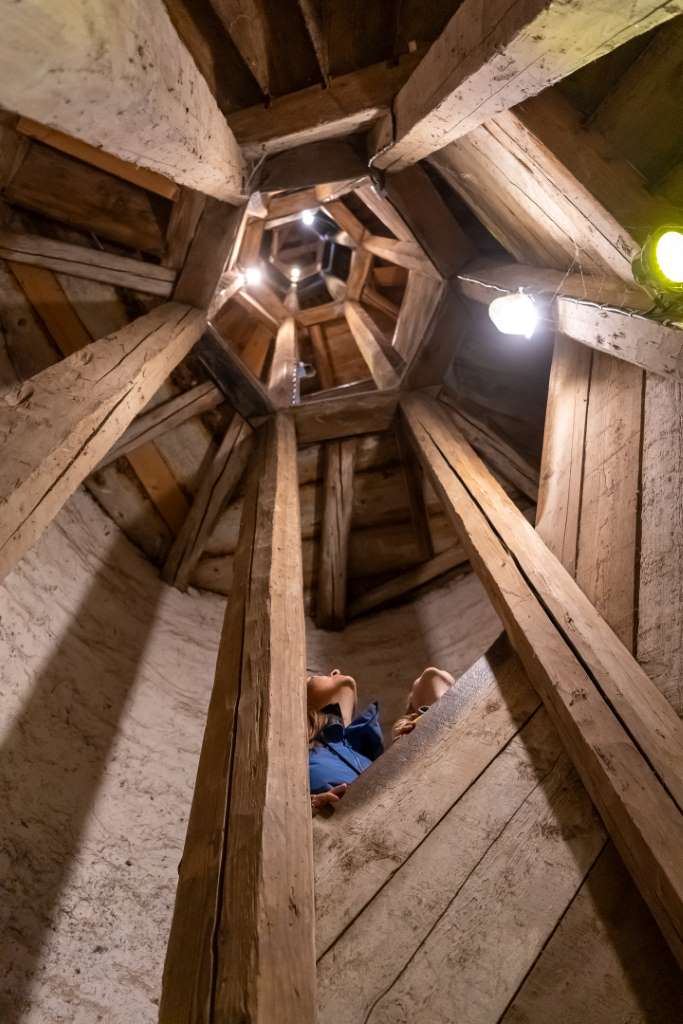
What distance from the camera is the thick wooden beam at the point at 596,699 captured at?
1.26m

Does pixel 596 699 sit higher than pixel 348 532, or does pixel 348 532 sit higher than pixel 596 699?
pixel 348 532

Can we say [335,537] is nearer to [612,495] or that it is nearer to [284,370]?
[284,370]

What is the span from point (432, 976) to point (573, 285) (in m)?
2.32

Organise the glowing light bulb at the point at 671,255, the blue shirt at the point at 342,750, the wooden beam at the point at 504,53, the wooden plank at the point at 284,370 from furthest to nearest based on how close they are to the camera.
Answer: the wooden plank at the point at 284,370 < the blue shirt at the point at 342,750 < the glowing light bulb at the point at 671,255 < the wooden beam at the point at 504,53

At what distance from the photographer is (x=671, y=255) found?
70.4 inches

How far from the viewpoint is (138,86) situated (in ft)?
4.54

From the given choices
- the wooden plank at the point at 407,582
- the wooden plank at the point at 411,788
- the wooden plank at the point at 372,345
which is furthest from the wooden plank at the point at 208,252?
the wooden plank at the point at 411,788

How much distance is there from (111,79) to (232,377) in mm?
2535

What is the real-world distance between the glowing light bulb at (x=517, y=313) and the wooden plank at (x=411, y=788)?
1.37 m

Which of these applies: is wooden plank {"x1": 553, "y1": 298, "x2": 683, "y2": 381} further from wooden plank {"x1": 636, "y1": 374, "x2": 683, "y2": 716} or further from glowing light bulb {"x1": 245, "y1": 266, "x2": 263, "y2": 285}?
glowing light bulb {"x1": 245, "y1": 266, "x2": 263, "y2": 285}

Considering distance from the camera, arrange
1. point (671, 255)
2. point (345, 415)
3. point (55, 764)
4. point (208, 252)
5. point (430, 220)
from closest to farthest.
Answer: point (671, 255) → point (55, 764) → point (208, 252) → point (430, 220) → point (345, 415)

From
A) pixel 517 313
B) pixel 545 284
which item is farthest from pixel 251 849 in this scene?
pixel 545 284

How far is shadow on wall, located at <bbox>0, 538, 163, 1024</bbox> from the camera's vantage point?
6.08 feet

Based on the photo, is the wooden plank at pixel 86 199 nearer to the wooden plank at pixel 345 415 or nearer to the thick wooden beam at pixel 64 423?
the thick wooden beam at pixel 64 423
